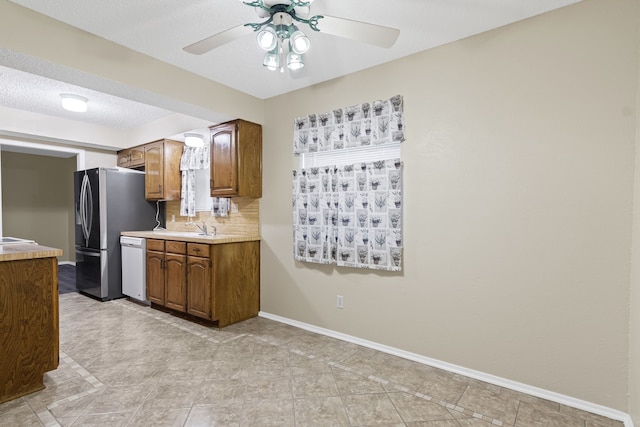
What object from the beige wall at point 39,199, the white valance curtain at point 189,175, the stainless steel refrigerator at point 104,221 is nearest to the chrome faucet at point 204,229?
the white valance curtain at point 189,175

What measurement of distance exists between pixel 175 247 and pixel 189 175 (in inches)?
47.9

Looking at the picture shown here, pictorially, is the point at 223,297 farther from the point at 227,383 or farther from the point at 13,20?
the point at 13,20

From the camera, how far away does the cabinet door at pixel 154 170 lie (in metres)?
4.39

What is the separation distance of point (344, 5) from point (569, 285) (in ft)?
7.20

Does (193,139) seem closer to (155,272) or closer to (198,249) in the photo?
(198,249)

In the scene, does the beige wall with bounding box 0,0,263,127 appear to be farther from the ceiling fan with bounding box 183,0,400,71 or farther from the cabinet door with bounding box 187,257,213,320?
the cabinet door with bounding box 187,257,213,320

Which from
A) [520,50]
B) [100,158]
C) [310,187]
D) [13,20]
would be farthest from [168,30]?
[100,158]

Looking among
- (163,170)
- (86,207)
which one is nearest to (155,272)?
(163,170)

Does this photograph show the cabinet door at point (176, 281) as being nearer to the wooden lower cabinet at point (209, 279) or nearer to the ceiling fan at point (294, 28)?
the wooden lower cabinet at point (209, 279)

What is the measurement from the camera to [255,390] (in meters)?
2.14

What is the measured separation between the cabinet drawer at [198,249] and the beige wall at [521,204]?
59.1 inches

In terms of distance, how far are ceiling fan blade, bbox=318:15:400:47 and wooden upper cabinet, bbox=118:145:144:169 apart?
3921 millimetres

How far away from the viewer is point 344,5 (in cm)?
199

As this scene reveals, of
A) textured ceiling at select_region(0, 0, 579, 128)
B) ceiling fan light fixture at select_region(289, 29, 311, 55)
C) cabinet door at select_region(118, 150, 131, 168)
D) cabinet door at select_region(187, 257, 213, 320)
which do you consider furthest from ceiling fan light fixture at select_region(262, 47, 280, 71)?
cabinet door at select_region(118, 150, 131, 168)
